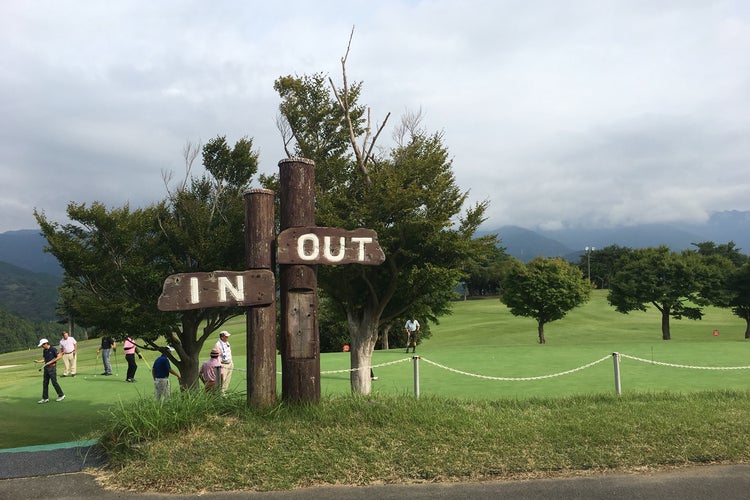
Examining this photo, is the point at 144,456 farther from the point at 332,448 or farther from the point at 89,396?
the point at 89,396

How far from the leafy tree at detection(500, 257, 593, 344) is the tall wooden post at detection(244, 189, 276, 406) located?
3035cm

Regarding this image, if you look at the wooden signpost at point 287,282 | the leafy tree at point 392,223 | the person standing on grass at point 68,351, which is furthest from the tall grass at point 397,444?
the person standing on grass at point 68,351

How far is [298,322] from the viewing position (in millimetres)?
6828

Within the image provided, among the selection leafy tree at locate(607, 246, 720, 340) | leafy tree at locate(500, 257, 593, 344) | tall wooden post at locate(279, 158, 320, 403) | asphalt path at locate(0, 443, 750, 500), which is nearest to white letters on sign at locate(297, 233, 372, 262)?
tall wooden post at locate(279, 158, 320, 403)

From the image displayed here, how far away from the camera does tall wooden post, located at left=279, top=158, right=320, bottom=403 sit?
22.1 feet

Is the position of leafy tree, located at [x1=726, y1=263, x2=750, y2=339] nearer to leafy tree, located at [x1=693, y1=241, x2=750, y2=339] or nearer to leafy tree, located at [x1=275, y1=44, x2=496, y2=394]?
leafy tree, located at [x1=693, y1=241, x2=750, y2=339]

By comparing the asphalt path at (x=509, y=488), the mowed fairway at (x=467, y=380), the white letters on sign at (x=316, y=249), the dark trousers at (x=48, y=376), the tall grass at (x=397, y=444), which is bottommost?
the mowed fairway at (x=467, y=380)

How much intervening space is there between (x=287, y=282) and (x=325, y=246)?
711 mm

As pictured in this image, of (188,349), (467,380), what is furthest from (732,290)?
(188,349)

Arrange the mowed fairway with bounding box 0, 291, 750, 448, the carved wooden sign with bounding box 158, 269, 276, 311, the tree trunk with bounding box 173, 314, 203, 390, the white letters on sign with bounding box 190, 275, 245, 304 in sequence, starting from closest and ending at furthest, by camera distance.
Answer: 1. the carved wooden sign with bounding box 158, 269, 276, 311
2. the white letters on sign with bounding box 190, 275, 245, 304
3. the mowed fairway with bounding box 0, 291, 750, 448
4. the tree trunk with bounding box 173, 314, 203, 390

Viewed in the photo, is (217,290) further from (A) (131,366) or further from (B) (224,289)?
(A) (131,366)

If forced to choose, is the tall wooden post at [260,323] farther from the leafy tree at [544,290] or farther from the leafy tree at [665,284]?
the leafy tree at [665,284]

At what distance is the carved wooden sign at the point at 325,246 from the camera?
6.71m

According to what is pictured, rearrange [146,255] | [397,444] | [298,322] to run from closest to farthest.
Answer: [397,444] → [298,322] → [146,255]
